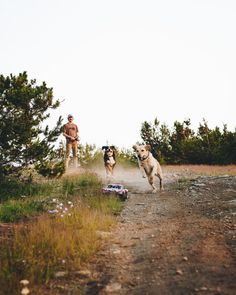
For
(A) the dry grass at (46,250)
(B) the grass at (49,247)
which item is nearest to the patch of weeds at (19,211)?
(B) the grass at (49,247)

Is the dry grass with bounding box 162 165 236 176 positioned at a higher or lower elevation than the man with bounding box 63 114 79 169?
lower

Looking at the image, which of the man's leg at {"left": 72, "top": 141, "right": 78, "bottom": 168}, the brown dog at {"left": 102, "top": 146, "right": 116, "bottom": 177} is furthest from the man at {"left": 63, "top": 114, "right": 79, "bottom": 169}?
the brown dog at {"left": 102, "top": 146, "right": 116, "bottom": 177}

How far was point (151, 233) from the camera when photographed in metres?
6.74

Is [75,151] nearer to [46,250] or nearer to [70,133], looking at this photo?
[70,133]

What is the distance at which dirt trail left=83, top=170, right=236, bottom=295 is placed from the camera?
4328mm

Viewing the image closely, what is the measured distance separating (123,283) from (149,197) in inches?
269

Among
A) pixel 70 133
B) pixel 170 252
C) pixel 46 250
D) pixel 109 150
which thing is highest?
pixel 70 133

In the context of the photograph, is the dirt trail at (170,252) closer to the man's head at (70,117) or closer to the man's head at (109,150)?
the man's head at (109,150)

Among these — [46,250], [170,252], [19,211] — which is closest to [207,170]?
[19,211]

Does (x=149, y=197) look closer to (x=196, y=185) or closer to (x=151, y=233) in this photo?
(x=196, y=185)

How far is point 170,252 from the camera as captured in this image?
5.47 metres

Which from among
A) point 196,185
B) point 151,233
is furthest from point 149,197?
point 151,233

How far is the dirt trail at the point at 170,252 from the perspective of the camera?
170 inches

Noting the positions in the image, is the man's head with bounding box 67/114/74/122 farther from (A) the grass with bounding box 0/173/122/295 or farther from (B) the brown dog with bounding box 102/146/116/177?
(A) the grass with bounding box 0/173/122/295
